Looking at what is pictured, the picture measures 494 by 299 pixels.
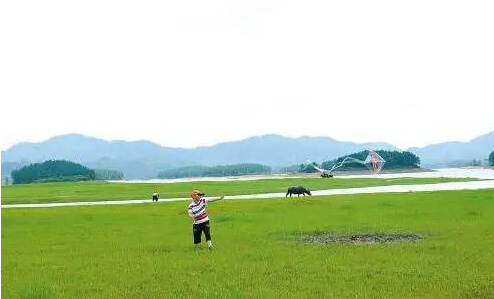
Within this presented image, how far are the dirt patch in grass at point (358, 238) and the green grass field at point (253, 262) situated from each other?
0.74 m

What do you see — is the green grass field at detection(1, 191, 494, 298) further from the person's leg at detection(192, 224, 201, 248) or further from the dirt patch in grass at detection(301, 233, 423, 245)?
the dirt patch in grass at detection(301, 233, 423, 245)

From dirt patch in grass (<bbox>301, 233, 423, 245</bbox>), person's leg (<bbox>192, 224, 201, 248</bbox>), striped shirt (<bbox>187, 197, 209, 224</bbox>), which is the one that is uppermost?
striped shirt (<bbox>187, 197, 209, 224</bbox>)

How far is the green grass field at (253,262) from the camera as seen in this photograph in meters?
15.9

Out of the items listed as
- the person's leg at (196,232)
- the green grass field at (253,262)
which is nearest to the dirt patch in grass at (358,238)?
the green grass field at (253,262)

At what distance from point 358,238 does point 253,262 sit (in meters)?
7.77

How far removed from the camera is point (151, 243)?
2706 cm

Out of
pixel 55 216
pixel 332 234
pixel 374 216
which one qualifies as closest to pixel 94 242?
pixel 332 234

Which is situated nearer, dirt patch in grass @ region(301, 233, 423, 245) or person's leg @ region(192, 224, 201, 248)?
person's leg @ region(192, 224, 201, 248)

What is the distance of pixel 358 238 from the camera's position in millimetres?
26594

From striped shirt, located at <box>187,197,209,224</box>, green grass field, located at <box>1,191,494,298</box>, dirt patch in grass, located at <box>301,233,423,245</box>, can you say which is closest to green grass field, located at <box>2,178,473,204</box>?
green grass field, located at <box>1,191,494,298</box>

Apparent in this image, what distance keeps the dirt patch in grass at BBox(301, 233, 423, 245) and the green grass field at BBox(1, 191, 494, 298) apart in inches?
29.2

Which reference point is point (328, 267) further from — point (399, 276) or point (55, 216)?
point (55, 216)

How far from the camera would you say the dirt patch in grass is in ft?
83.6

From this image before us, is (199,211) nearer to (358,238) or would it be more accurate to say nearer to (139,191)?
(358,238)
